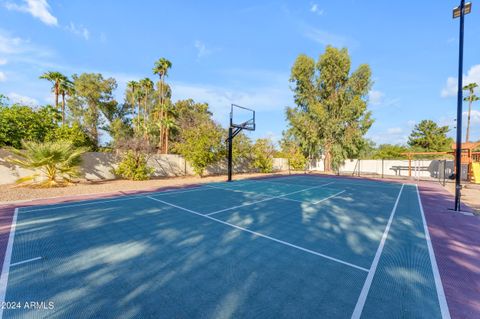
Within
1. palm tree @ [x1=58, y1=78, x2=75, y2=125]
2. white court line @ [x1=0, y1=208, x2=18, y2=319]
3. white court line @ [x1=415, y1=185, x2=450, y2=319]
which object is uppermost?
palm tree @ [x1=58, y1=78, x2=75, y2=125]

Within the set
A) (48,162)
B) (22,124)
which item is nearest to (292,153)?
(48,162)

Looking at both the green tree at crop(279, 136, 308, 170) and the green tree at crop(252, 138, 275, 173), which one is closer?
the green tree at crop(252, 138, 275, 173)

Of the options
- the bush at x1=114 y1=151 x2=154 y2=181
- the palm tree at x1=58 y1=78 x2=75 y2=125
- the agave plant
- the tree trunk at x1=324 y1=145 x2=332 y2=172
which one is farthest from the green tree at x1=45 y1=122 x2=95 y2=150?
the tree trunk at x1=324 y1=145 x2=332 y2=172

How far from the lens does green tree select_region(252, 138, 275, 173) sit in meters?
22.0

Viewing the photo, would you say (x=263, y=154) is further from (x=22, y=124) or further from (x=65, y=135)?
(x=22, y=124)

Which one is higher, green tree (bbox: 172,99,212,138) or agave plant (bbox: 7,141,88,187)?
green tree (bbox: 172,99,212,138)

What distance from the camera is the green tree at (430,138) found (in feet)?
107

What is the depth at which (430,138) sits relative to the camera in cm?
3375

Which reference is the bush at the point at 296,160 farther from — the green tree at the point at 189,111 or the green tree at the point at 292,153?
the green tree at the point at 189,111

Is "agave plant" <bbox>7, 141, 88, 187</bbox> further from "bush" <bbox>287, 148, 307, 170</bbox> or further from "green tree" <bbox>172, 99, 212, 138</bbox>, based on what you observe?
"bush" <bbox>287, 148, 307, 170</bbox>

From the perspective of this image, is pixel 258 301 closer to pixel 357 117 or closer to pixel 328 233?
pixel 328 233

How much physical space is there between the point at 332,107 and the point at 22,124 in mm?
27960

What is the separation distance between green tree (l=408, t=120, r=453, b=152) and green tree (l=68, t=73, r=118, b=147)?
48.6 meters

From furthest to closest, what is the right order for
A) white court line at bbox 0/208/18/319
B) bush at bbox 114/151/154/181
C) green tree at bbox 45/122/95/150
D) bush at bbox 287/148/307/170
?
bush at bbox 287/148/307/170, bush at bbox 114/151/154/181, green tree at bbox 45/122/95/150, white court line at bbox 0/208/18/319
